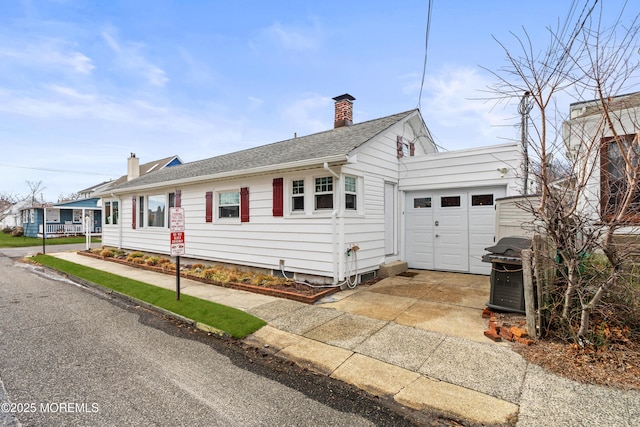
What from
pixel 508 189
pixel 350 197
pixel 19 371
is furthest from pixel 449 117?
pixel 19 371

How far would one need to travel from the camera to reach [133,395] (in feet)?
9.65

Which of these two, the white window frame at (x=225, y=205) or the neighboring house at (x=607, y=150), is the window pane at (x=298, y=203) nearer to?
the white window frame at (x=225, y=205)

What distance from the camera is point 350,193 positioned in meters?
7.31

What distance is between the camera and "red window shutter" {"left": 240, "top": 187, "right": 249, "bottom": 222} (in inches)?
344

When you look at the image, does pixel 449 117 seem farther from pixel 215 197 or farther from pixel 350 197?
pixel 215 197

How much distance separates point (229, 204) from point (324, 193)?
148 inches

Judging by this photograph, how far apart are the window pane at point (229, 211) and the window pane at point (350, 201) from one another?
Answer: 3.71 m

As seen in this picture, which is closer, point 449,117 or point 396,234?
point 449,117

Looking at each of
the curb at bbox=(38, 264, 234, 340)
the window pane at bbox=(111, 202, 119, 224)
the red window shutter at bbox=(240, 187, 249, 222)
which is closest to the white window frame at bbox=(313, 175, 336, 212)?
the red window shutter at bbox=(240, 187, 249, 222)

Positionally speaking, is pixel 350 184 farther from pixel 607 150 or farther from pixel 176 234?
pixel 607 150

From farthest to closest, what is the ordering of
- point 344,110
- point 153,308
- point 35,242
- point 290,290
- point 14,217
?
point 14,217 → point 35,242 → point 344,110 → point 290,290 → point 153,308

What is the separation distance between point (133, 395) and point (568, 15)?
6.18m

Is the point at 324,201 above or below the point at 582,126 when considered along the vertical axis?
below

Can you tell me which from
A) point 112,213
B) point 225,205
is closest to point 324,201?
point 225,205
